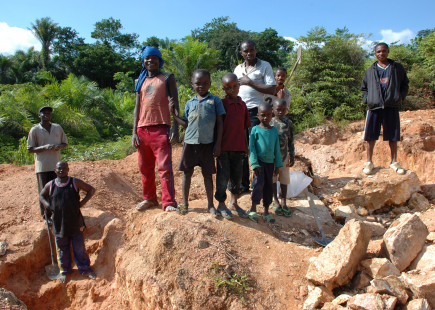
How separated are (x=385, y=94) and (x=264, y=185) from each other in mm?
2605

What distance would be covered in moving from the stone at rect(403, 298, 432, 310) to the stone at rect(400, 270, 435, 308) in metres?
0.06

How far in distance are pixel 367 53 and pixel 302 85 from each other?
197 cm

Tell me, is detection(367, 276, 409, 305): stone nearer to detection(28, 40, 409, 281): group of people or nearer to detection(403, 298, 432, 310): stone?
detection(403, 298, 432, 310): stone

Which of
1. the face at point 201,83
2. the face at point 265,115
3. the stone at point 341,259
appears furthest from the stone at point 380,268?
the face at point 201,83

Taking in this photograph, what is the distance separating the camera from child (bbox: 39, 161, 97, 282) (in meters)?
3.74

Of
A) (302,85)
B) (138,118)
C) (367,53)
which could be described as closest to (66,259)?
(138,118)

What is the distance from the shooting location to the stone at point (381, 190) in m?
5.04

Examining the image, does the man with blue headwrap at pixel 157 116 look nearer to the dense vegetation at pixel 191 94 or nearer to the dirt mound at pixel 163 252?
the dirt mound at pixel 163 252

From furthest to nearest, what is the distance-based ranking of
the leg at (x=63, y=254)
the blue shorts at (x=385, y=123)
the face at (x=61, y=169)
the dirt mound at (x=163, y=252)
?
the blue shorts at (x=385, y=123) < the leg at (x=63, y=254) < the face at (x=61, y=169) < the dirt mound at (x=163, y=252)

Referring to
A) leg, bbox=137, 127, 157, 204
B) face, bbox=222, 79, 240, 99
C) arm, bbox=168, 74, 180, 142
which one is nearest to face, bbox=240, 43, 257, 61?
face, bbox=222, 79, 240, 99

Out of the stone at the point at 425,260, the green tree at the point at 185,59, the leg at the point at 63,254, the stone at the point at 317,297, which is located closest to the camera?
the stone at the point at 317,297

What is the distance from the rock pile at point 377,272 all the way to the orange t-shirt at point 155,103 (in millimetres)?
2026

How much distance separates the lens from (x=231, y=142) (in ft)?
11.0

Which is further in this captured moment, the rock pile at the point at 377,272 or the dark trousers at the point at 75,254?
the dark trousers at the point at 75,254
